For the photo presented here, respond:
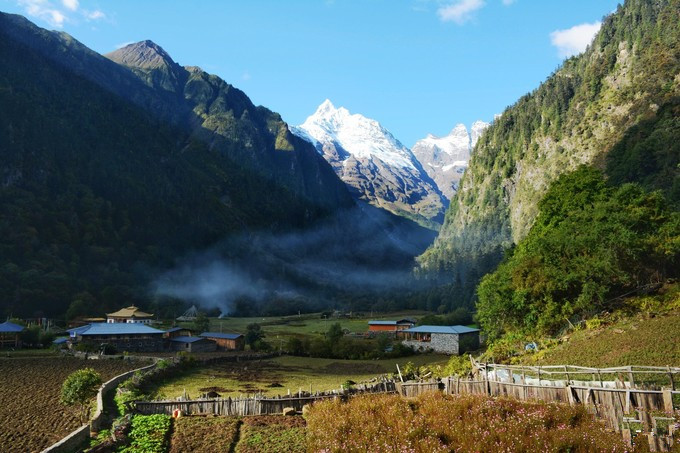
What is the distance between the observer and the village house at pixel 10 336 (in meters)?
81.9

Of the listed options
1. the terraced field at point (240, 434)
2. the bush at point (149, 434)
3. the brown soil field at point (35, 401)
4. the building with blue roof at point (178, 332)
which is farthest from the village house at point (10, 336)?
the terraced field at point (240, 434)

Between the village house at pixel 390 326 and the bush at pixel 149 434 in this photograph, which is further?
the village house at pixel 390 326

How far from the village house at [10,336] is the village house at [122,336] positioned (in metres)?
7.37

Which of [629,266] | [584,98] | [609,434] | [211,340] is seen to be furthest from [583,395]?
[584,98]

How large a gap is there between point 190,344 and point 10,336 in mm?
27814

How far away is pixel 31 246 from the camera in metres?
169

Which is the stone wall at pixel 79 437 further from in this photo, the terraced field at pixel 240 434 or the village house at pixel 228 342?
the village house at pixel 228 342

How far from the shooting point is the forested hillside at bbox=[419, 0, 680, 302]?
10875 centimetres

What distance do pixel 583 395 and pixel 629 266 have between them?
31367 mm

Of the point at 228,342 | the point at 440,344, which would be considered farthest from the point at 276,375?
the point at 228,342

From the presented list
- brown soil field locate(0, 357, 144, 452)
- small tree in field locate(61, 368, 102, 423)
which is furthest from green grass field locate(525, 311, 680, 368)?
brown soil field locate(0, 357, 144, 452)

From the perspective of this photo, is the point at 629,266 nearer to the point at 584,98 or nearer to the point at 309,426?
the point at 309,426

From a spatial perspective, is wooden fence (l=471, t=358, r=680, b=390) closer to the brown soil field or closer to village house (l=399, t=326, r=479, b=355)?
the brown soil field

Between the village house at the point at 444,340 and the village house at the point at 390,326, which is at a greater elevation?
the village house at the point at 390,326
